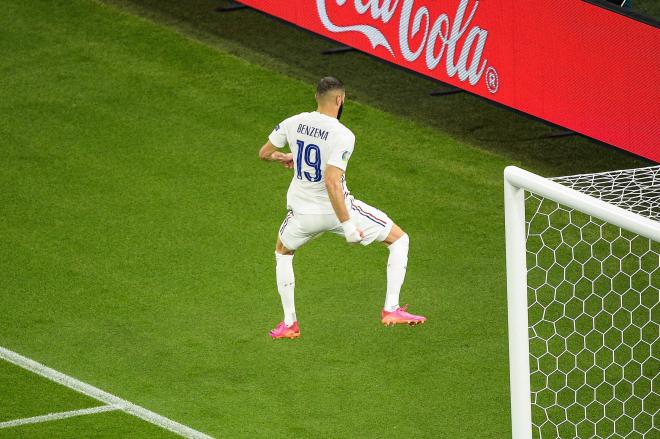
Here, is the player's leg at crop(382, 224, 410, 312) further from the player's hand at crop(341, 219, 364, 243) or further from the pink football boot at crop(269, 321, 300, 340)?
the pink football boot at crop(269, 321, 300, 340)

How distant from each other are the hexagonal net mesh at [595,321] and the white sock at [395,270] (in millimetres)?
1095

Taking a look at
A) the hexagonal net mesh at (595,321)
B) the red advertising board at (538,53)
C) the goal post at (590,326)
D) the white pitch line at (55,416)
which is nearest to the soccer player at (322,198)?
the goal post at (590,326)

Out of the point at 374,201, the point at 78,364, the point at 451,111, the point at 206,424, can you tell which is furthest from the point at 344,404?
the point at 451,111

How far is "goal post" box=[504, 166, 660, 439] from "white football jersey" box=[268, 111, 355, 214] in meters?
1.40

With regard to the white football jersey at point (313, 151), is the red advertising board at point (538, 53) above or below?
above

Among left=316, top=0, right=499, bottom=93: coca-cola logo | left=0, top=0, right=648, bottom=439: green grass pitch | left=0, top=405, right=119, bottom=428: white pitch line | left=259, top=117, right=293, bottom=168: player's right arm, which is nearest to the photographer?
left=0, top=405, right=119, bottom=428: white pitch line

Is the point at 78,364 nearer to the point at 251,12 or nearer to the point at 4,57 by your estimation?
the point at 4,57

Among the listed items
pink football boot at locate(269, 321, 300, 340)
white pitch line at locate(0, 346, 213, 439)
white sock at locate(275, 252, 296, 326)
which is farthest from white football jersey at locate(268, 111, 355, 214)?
white pitch line at locate(0, 346, 213, 439)

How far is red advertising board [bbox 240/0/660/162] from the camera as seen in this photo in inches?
471

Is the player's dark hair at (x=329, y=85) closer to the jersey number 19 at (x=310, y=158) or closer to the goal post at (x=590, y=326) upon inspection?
the jersey number 19 at (x=310, y=158)

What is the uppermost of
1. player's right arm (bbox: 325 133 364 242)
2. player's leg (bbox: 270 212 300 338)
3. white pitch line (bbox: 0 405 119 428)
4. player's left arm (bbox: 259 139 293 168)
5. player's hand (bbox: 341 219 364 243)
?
player's left arm (bbox: 259 139 293 168)

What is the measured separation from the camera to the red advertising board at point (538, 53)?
11969 mm

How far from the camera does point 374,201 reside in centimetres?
1254

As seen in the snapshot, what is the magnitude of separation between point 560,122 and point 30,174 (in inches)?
201
